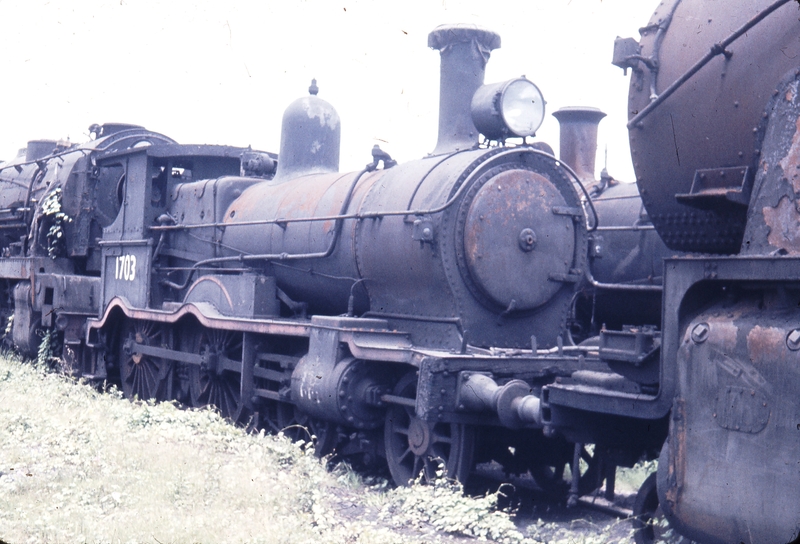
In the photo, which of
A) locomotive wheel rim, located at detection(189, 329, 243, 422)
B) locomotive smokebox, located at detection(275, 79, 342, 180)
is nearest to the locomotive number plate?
locomotive wheel rim, located at detection(189, 329, 243, 422)

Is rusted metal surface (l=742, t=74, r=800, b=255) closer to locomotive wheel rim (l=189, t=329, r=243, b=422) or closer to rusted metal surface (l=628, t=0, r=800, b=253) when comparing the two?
rusted metal surface (l=628, t=0, r=800, b=253)

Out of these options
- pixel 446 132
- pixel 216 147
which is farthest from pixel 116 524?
pixel 216 147

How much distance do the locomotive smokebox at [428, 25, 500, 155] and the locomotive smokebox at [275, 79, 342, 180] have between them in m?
2.23

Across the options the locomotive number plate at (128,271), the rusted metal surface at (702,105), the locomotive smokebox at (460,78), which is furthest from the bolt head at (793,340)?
the locomotive number plate at (128,271)

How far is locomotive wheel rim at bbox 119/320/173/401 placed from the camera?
365 inches

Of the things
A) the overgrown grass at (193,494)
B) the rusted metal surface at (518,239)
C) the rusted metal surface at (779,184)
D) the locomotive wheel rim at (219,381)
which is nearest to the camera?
the rusted metal surface at (779,184)

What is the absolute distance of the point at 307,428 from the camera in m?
7.48

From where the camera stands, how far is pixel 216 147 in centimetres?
995

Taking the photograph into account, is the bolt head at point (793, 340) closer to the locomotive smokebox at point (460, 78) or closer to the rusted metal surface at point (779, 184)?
the rusted metal surface at point (779, 184)

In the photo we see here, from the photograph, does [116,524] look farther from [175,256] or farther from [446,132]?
[175,256]

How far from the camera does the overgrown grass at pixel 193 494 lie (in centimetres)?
445

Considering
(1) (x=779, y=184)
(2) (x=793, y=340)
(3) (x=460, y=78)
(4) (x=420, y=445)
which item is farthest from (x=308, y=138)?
(2) (x=793, y=340)

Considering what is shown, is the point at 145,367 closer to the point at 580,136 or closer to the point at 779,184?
the point at 580,136

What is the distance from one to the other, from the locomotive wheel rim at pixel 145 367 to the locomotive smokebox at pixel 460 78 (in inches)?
156
